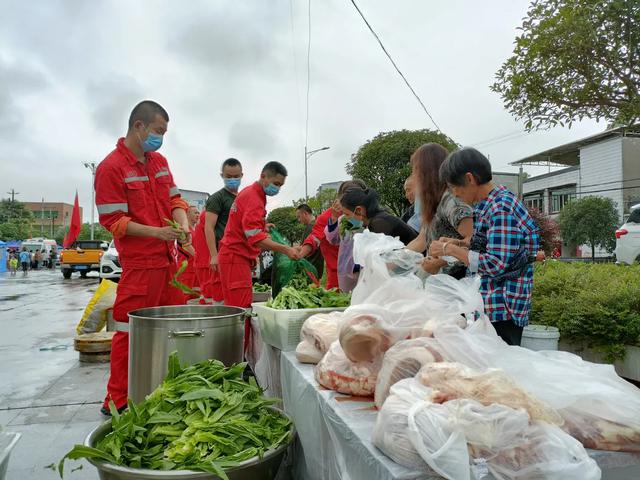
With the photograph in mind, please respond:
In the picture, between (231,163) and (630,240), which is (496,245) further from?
(630,240)

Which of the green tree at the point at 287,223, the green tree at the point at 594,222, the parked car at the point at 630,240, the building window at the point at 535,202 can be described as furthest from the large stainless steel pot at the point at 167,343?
the building window at the point at 535,202

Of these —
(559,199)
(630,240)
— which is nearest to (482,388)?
(630,240)

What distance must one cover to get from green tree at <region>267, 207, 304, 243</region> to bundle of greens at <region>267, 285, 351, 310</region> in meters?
17.2

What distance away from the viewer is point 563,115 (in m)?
5.41

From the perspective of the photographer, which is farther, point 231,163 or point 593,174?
point 593,174

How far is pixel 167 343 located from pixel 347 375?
1.32 metres

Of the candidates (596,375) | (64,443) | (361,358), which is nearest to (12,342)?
(64,443)

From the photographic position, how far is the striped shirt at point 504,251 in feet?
6.76

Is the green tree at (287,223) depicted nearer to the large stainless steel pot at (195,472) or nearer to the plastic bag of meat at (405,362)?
the large stainless steel pot at (195,472)

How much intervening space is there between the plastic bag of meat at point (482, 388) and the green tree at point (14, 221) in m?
71.5

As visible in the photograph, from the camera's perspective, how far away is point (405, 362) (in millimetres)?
1427

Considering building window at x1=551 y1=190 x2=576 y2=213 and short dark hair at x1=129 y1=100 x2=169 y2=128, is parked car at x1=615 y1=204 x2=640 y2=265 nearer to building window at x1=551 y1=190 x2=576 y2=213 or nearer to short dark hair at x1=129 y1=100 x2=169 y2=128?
short dark hair at x1=129 y1=100 x2=169 y2=128

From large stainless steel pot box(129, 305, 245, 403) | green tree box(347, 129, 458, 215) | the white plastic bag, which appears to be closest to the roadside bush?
the white plastic bag

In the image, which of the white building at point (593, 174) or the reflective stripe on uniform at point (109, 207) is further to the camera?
the white building at point (593, 174)
